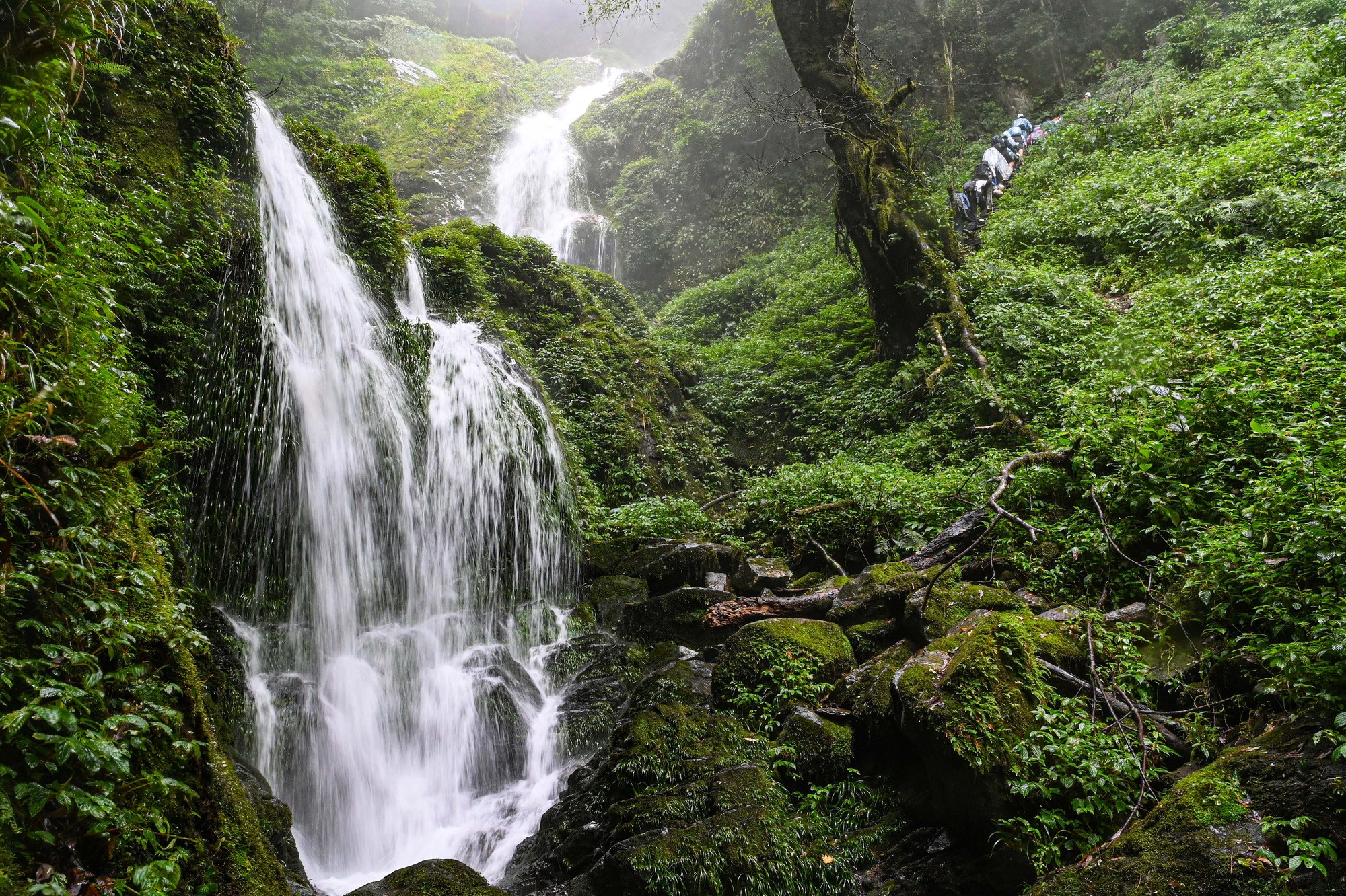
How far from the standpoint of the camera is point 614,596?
7848 millimetres

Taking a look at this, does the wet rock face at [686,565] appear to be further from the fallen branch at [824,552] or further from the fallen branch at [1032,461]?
the fallen branch at [1032,461]

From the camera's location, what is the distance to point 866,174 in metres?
10.8

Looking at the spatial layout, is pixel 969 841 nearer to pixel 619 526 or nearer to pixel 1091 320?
pixel 619 526

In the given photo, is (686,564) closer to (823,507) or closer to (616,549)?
(616,549)

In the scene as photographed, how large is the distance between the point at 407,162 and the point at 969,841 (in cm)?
2310

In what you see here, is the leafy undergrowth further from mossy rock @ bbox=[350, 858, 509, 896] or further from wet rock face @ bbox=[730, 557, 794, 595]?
mossy rock @ bbox=[350, 858, 509, 896]

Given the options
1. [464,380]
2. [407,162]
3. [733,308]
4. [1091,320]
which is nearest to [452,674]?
[464,380]

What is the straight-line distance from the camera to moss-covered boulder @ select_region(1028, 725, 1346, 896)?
2334 millimetres

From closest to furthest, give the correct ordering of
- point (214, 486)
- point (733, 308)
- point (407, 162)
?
point (214, 486), point (733, 308), point (407, 162)

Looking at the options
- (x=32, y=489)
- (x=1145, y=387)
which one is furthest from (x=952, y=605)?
(x=32, y=489)

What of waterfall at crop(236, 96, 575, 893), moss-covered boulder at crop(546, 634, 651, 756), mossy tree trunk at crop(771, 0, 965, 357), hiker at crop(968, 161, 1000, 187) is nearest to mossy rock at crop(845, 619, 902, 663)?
moss-covered boulder at crop(546, 634, 651, 756)

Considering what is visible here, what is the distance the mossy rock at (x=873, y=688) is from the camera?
169 inches

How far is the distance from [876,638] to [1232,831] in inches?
112

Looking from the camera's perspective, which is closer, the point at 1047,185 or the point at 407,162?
the point at 1047,185
